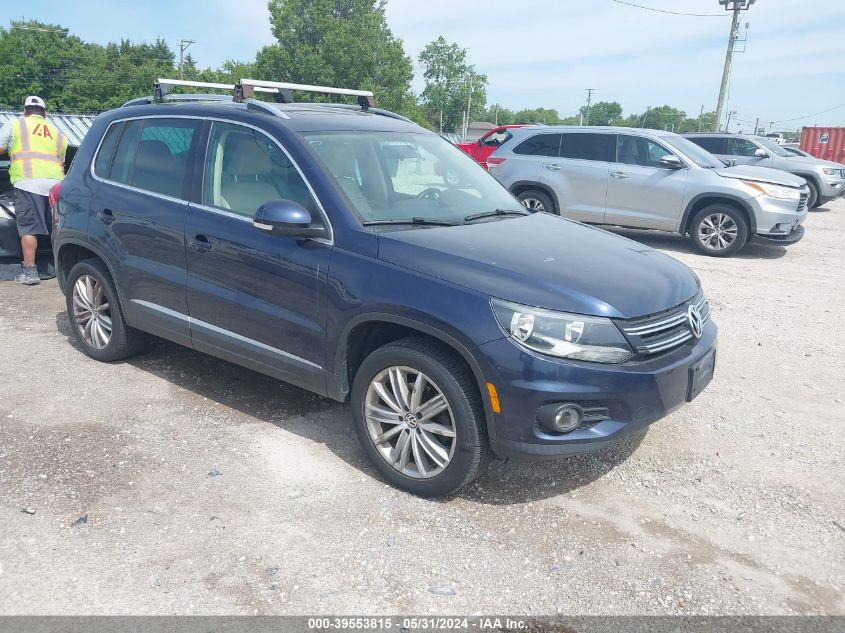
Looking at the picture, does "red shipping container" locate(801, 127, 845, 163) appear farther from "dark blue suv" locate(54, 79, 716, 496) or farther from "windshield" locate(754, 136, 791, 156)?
"dark blue suv" locate(54, 79, 716, 496)

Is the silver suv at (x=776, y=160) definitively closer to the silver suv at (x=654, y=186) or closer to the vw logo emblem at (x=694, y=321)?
the silver suv at (x=654, y=186)

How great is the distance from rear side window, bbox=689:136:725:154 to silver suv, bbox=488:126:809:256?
581cm

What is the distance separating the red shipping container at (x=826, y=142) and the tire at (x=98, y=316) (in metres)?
27.5

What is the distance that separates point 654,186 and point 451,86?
89.7 metres

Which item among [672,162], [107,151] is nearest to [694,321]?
[107,151]

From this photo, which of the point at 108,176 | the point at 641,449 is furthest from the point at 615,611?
the point at 108,176

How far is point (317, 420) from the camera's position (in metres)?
4.45

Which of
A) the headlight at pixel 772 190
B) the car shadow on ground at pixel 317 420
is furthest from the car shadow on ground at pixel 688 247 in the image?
the car shadow on ground at pixel 317 420

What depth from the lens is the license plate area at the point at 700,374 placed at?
11.5 feet

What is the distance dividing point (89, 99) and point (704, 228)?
68424mm

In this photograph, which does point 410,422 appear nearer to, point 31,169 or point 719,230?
point 31,169

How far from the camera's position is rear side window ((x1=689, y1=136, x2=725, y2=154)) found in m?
16.2

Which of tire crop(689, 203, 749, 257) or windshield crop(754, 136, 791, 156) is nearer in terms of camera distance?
tire crop(689, 203, 749, 257)

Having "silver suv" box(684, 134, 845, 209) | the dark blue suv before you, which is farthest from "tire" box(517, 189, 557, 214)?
the dark blue suv
